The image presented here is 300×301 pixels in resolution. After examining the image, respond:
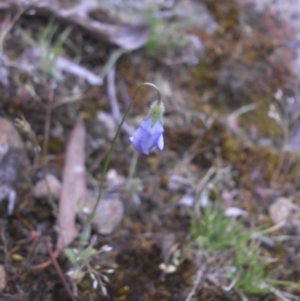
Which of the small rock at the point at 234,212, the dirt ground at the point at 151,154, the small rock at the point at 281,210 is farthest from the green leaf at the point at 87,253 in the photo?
the small rock at the point at 281,210

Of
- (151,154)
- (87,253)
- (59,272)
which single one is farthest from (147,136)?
(151,154)

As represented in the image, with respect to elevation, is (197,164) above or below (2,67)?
below

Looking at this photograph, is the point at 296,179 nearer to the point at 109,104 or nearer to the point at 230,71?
the point at 230,71

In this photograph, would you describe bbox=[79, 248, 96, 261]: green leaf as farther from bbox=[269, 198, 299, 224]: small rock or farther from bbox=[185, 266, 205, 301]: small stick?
bbox=[269, 198, 299, 224]: small rock

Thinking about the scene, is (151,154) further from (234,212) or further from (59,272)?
(59,272)

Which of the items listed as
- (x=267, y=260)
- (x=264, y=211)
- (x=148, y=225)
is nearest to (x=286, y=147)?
(x=264, y=211)

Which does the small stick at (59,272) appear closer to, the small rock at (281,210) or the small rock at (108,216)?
the small rock at (108,216)
